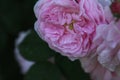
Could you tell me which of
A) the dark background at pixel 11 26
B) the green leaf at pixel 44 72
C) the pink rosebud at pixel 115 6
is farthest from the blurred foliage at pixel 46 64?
the dark background at pixel 11 26

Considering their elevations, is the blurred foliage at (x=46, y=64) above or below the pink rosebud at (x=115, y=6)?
below

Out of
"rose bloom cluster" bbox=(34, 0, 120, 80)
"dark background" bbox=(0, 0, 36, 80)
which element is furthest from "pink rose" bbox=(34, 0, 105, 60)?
"dark background" bbox=(0, 0, 36, 80)

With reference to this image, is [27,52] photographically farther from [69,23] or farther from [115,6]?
[115,6]

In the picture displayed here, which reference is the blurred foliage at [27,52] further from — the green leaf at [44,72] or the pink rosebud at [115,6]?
the pink rosebud at [115,6]

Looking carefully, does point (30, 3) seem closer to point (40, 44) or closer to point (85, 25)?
point (40, 44)

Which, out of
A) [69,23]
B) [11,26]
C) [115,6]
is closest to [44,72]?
[69,23]
